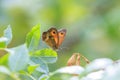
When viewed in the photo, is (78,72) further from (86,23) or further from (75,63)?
(86,23)

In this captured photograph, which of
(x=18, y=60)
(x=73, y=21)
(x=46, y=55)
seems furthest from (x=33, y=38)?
(x=73, y=21)

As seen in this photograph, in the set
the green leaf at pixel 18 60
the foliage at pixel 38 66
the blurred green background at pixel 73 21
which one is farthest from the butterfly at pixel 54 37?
the blurred green background at pixel 73 21

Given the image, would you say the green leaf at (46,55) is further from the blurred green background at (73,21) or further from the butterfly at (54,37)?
the blurred green background at (73,21)

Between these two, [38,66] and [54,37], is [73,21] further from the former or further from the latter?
[38,66]

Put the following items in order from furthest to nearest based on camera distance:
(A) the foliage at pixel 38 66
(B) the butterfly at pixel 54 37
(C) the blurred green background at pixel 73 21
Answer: (C) the blurred green background at pixel 73 21 < (B) the butterfly at pixel 54 37 < (A) the foliage at pixel 38 66

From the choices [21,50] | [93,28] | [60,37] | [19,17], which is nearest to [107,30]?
[93,28]

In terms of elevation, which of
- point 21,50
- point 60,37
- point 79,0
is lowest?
point 21,50
